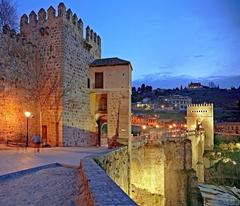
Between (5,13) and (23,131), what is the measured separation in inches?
302

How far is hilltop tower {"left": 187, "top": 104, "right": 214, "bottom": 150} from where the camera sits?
49188 millimetres

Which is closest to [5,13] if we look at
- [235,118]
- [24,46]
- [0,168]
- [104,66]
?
[24,46]

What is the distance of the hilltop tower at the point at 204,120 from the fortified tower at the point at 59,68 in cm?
3271

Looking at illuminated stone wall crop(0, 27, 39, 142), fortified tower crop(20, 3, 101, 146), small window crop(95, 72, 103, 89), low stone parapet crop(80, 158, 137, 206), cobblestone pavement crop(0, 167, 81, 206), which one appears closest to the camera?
low stone parapet crop(80, 158, 137, 206)

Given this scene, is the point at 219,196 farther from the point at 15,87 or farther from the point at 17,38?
the point at 17,38

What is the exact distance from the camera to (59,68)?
62.5 ft

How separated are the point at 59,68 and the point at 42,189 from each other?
12.9 meters

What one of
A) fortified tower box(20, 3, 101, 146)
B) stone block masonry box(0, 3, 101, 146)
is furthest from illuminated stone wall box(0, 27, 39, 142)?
fortified tower box(20, 3, 101, 146)

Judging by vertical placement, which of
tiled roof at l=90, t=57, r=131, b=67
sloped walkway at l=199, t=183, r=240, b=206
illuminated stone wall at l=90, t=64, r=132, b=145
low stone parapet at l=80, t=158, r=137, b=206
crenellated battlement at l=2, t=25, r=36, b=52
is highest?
crenellated battlement at l=2, t=25, r=36, b=52

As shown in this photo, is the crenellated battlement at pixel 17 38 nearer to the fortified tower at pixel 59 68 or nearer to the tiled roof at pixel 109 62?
the fortified tower at pixel 59 68

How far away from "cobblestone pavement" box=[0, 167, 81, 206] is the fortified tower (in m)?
9.80

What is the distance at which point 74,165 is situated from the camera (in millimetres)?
10203

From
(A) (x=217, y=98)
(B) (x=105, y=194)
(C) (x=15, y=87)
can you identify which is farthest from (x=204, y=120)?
(A) (x=217, y=98)

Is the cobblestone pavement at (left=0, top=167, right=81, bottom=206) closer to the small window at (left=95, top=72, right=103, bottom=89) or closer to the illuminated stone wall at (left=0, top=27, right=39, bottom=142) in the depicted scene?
the illuminated stone wall at (left=0, top=27, right=39, bottom=142)
